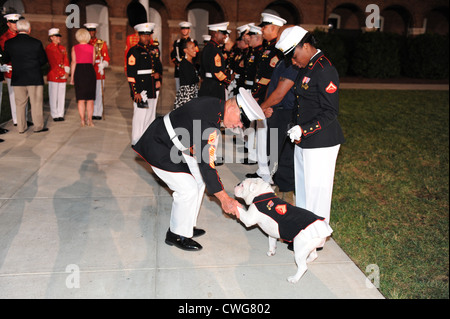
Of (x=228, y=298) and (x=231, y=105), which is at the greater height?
(x=231, y=105)

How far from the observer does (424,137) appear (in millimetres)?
10141

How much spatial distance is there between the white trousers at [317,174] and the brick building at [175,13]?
1882cm

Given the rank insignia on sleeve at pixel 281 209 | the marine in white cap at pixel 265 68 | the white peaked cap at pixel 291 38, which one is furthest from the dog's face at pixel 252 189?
the marine in white cap at pixel 265 68

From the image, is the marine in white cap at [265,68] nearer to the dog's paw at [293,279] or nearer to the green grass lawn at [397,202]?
the green grass lawn at [397,202]

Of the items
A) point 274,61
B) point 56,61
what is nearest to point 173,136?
point 274,61

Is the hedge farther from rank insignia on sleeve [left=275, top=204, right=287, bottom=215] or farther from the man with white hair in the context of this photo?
rank insignia on sleeve [left=275, top=204, right=287, bottom=215]

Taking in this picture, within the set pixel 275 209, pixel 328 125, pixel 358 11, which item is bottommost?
pixel 275 209

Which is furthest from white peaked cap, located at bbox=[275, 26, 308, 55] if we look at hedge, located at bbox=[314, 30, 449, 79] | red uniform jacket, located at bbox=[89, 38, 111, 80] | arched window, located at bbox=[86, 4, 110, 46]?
arched window, located at bbox=[86, 4, 110, 46]

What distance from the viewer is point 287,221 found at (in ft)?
11.7

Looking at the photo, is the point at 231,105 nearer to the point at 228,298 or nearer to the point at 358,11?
the point at 228,298

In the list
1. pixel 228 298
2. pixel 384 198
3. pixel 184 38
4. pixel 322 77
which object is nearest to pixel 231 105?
pixel 322 77

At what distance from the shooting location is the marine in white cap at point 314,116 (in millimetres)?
3824

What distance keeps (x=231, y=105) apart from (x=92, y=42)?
7813 millimetres

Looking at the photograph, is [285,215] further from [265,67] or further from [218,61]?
[218,61]
